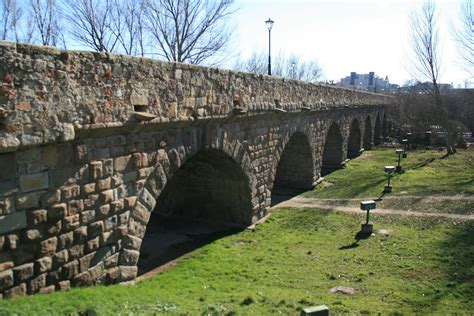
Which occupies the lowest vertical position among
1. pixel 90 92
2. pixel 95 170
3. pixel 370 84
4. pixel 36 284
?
pixel 36 284

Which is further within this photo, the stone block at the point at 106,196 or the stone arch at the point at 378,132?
the stone arch at the point at 378,132

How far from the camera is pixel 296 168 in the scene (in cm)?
1595

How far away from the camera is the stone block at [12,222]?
Result: 15.0 feet

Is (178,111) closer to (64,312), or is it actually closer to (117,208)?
(117,208)

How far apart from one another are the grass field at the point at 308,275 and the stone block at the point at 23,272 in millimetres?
260

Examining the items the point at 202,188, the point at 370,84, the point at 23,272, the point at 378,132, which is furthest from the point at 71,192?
the point at 370,84

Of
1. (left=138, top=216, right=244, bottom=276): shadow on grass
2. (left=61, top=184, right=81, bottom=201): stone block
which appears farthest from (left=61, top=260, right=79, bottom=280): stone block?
(left=138, top=216, right=244, bottom=276): shadow on grass

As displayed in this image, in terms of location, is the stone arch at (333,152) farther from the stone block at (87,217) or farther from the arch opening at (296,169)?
the stone block at (87,217)

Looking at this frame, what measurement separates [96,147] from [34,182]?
103 cm

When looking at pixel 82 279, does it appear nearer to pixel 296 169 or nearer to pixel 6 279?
pixel 6 279

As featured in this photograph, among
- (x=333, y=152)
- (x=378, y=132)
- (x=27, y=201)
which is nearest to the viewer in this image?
(x=27, y=201)

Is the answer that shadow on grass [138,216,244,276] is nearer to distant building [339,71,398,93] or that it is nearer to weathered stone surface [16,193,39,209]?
weathered stone surface [16,193,39,209]

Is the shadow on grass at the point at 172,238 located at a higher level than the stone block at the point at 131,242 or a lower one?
lower

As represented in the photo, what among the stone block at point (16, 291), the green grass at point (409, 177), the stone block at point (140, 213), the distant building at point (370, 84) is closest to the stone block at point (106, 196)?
the stone block at point (140, 213)
